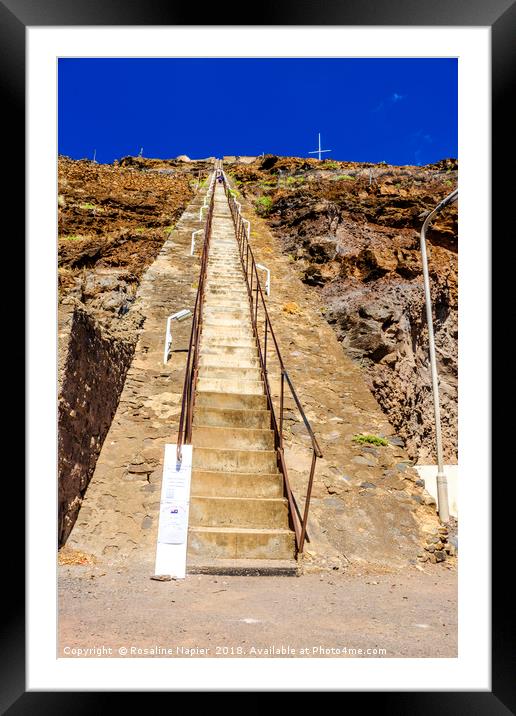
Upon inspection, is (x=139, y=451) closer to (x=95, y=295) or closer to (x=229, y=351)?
(x=229, y=351)

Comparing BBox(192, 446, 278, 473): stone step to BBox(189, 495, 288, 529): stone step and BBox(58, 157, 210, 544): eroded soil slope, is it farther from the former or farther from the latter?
BBox(58, 157, 210, 544): eroded soil slope

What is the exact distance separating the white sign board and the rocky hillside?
4726mm

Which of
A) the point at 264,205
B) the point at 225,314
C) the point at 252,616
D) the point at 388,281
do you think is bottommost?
the point at 252,616

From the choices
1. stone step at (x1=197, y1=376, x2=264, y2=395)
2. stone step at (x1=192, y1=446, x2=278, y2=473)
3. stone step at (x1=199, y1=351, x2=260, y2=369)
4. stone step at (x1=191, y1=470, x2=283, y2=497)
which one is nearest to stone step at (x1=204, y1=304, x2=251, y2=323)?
stone step at (x1=199, y1=351, x2=260, y2=369)

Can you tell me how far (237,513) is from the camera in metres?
4.82

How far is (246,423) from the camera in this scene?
609cm

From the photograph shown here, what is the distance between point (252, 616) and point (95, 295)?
7135 mm

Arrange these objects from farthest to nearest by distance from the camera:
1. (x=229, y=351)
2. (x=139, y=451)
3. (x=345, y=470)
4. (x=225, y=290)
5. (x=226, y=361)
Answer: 1. (x=225, y=290)
2. (x=229, y=351)
3. (x=226, y=361)
4. (x=345, y=470)
5. (x=139, y=451)

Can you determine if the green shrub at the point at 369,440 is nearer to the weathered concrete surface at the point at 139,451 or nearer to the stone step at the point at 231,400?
the stone step at the point at 231,400

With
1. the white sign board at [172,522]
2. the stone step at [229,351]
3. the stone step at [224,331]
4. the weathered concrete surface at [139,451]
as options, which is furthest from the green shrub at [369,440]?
the white sign board at [172,522]

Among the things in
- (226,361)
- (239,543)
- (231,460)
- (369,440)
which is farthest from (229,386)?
(239,543)
